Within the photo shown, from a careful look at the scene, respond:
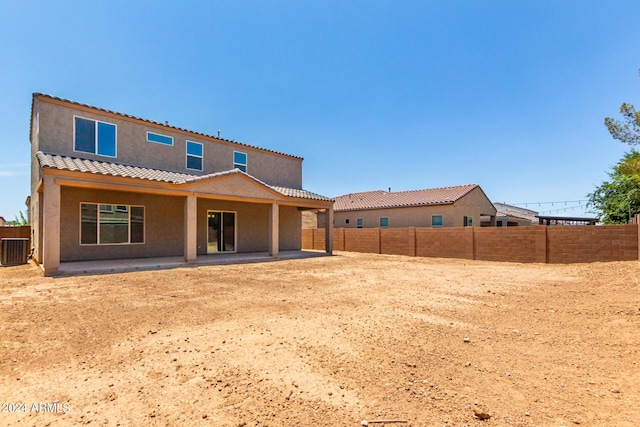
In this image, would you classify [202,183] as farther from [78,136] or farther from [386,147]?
[386,147]

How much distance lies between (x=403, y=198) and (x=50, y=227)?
2309 cm

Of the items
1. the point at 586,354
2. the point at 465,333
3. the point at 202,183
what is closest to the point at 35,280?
the point at 202,183

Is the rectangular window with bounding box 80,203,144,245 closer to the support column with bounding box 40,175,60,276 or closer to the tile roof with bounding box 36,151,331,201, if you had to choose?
the tile roof with bounding box 36,151,331,201

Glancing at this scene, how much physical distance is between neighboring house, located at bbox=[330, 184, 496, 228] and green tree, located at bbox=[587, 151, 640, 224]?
30.5 feet

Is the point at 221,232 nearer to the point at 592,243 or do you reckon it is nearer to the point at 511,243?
the point at 511,243

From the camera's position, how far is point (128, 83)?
13.2 m

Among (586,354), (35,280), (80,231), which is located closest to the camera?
(586,354)

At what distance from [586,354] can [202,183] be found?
12.1 m

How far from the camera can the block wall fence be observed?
12.4 meters

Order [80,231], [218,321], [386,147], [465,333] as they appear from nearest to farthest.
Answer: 1. [465,333]
2. [218,321]
3. [80,231]
4. [386,147]

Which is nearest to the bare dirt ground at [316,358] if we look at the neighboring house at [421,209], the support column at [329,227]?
the support column at [329,227]

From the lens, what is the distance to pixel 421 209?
23984 millimetres

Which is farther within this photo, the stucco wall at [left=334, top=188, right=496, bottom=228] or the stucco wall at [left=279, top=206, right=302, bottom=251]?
the stucco wall at [left=334, top=188, right=496, bottom=228]

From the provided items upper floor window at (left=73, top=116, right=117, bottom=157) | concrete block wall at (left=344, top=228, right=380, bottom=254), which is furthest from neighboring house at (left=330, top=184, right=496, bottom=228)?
upper floor window at (left=73, top=116, right=117, bottom=157)
